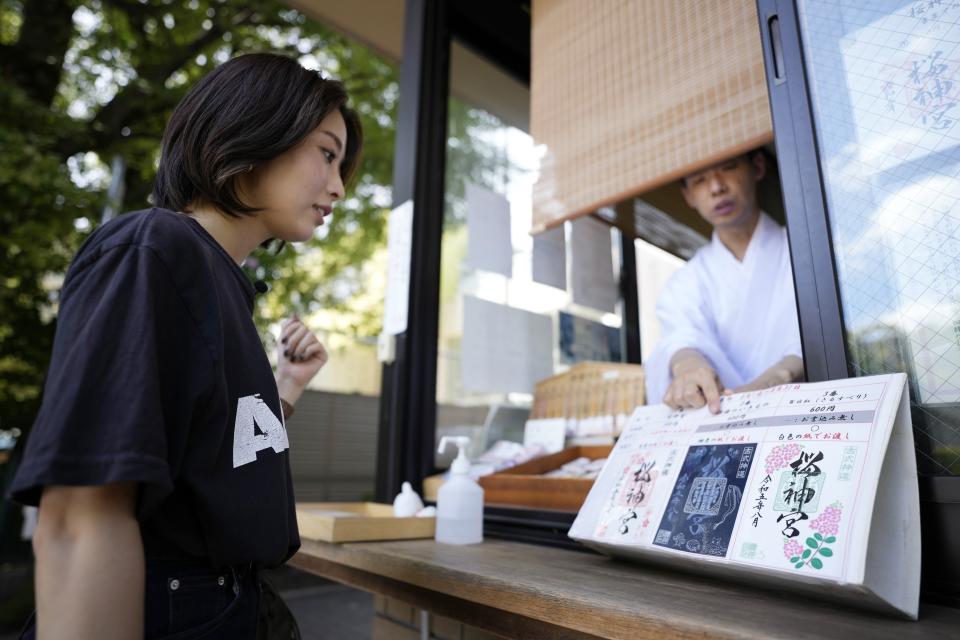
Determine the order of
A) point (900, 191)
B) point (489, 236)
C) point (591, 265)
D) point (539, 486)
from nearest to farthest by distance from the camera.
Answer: point (900, 191)
point (539, 486)
point (489, 236)
point (591, 265)

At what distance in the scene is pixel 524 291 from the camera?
2.39m

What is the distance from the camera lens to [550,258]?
2.40m

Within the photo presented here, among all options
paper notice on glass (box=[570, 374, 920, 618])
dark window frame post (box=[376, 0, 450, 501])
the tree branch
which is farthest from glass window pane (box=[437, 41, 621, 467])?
the tree branch

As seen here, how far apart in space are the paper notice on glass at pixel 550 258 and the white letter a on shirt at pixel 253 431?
1.61 meters

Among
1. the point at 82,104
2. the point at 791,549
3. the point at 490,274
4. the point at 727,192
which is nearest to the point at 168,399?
the point at 791,549

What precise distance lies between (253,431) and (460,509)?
2.54 feet

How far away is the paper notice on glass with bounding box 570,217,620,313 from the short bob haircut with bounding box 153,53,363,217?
5.44ft

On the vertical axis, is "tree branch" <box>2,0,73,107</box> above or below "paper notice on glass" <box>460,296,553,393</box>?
above

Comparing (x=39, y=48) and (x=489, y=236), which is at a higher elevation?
(x=39, y=48)

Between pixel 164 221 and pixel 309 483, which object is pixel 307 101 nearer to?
pixel 164 221

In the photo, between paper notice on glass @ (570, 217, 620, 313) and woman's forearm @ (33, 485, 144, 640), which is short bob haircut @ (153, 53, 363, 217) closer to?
woman's forearm @ (33, 485, 144, 640)

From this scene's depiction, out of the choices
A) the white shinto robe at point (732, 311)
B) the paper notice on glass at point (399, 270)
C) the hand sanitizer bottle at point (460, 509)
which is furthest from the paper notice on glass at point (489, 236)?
the hand sanitizer bottle at point (460, 509)

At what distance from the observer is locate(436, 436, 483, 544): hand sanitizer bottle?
4.81ft

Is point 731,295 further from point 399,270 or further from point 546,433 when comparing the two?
point 399,270
